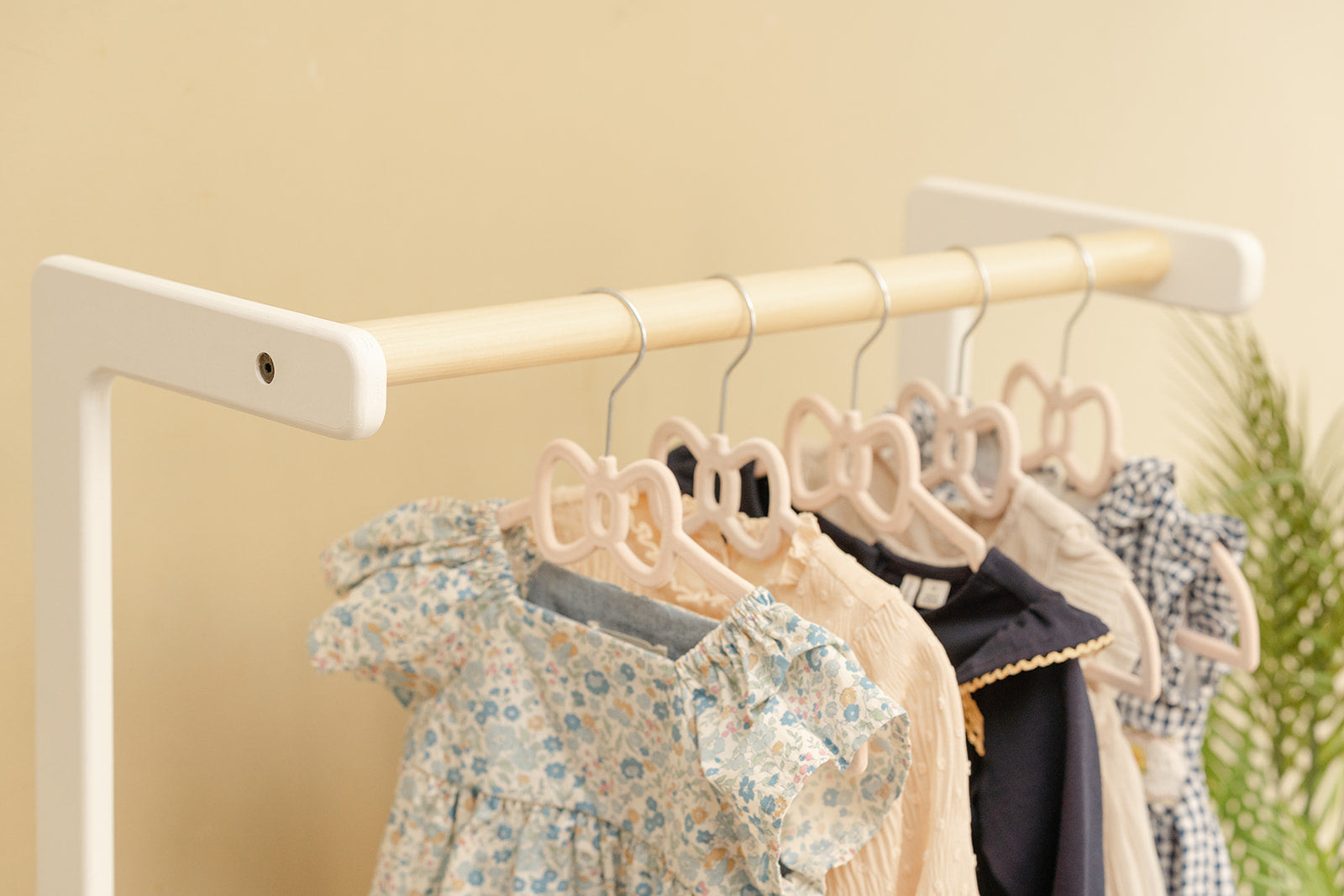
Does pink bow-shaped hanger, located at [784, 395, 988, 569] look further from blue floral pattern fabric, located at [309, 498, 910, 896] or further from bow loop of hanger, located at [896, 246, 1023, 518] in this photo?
blue floral pattern fabric, located at [309, 498, 910, 896]

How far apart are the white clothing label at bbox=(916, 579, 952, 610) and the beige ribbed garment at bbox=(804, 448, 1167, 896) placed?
20 millimetres

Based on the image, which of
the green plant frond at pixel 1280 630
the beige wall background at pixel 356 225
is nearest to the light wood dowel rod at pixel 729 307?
the beige wall background at pixel 356 225

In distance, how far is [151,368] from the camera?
68cm

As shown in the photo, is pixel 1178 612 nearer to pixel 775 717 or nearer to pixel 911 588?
pixel 911 588

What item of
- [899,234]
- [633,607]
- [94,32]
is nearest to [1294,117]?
[899,234]

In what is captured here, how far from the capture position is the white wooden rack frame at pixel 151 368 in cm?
63

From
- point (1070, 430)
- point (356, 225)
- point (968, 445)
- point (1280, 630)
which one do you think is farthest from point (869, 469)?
point (1280, 630)

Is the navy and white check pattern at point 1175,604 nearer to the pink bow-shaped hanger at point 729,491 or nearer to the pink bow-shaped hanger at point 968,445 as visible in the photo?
the pink bow-shaped hanger at point 968,445

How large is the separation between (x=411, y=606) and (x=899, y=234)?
2.59ft

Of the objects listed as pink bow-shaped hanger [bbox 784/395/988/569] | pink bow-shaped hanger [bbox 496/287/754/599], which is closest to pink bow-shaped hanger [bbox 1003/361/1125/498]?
pink bow-shaped hanger [bbox 784/395/988/569]

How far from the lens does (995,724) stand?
95 cm

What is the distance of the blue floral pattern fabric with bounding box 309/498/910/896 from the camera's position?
787mm

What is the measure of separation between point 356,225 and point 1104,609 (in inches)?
25.2

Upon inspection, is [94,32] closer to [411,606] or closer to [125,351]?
[125,351]
